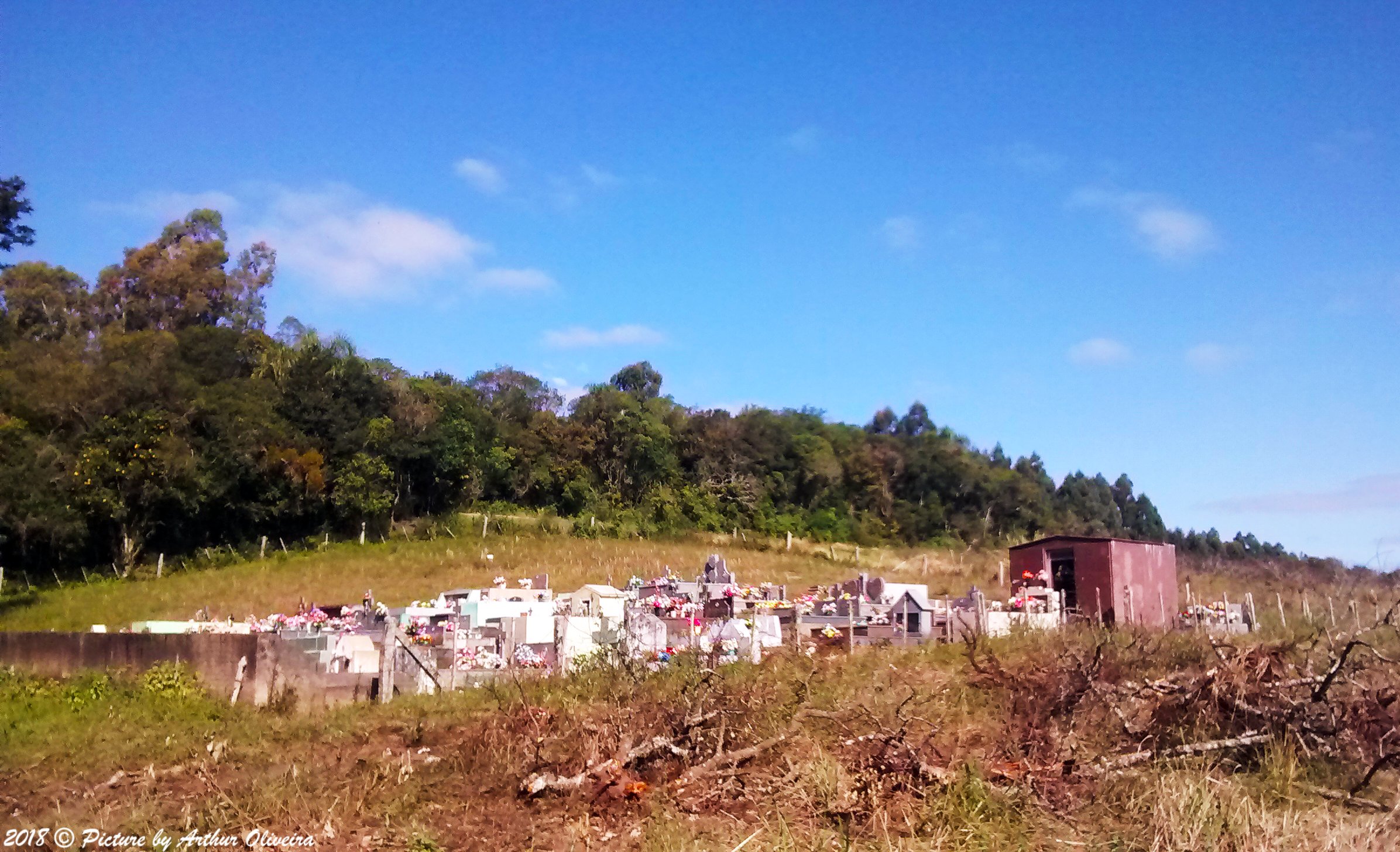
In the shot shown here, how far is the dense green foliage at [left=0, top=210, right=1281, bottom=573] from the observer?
106ft

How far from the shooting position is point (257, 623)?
18.4 m

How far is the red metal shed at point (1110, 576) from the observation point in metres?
20.4

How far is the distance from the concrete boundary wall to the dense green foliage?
1505cm

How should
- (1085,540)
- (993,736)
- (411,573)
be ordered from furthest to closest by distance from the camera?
(411,573) < (1085,540) < (993,736)

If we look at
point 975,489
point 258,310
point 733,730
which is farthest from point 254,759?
point 975,489

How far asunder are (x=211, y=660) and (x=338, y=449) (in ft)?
87.7

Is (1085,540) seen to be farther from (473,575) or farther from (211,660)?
(473,575)

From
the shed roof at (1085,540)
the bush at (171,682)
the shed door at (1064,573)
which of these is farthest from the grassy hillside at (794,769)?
the shed door at (1064,573)

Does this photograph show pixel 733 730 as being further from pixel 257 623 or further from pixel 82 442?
pixel 82 442

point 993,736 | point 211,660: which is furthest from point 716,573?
point 993,736

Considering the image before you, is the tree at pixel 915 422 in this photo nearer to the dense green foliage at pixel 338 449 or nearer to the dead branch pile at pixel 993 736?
the dense green foliage at pixel 338 449

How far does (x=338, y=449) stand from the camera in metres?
39.2

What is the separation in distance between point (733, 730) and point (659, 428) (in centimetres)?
4462

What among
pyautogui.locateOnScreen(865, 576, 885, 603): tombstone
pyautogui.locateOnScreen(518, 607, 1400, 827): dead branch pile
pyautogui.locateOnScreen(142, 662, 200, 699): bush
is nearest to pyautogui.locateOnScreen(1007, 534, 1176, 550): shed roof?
pyautogui.locateOnScreen(865, 576, 885, 603): tombstone
